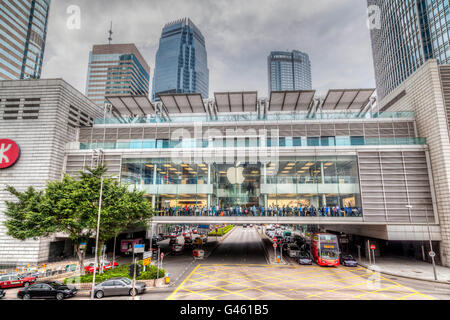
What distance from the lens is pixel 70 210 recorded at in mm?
24141

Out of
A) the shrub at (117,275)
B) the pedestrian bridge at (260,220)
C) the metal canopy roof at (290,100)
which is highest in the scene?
the metal canopy roof at (290,100)

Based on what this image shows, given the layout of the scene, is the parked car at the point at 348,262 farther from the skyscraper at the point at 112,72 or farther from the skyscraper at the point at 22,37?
the skyscraper at the point at 112,72

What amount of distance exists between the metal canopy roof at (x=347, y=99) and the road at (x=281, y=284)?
85.2 ft

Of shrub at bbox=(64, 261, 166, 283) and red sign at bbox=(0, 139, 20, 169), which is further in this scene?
red sign at bbox=(0, 139, 20, 169)

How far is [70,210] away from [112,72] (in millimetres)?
129362

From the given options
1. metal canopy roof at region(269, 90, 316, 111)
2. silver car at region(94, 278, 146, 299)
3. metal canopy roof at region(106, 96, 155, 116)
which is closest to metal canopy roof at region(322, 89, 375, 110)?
metal canopy roof at region(269, 90, 316, 111)

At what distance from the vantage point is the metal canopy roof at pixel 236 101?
139ft

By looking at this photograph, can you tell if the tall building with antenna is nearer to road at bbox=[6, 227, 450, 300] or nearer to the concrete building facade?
the concrete building facade

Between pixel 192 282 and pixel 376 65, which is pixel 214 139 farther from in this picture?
pixel 376 65

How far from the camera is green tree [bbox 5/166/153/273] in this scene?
79.3ft

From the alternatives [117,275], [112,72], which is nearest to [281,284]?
[117,275]

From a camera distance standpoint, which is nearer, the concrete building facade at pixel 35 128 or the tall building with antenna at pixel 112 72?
the concrete building facade at pixel 35 128

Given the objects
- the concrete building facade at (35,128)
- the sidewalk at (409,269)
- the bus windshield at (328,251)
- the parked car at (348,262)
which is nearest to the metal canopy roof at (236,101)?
the concrete building facade at (35,128)

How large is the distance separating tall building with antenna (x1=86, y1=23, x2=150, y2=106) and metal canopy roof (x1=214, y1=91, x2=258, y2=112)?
316 ft
